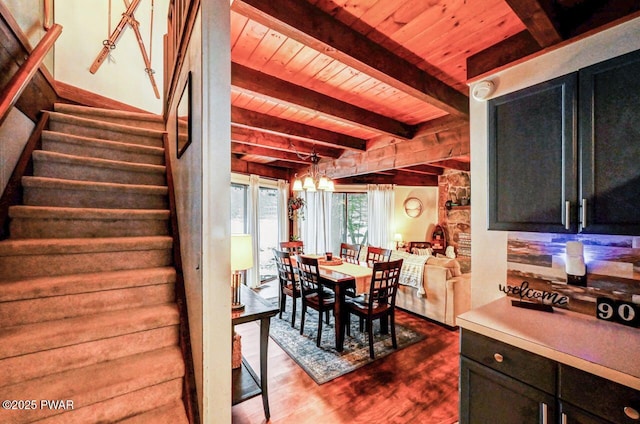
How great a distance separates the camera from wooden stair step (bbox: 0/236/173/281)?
1465 millimetres

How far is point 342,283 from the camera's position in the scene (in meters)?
2.99

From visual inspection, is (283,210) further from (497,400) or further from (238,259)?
(497,400)

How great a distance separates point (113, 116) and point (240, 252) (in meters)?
2.03

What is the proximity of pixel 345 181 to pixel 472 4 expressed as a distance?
5228mm

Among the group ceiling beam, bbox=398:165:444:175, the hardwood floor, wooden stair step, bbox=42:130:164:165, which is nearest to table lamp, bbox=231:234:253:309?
the hardwood floor

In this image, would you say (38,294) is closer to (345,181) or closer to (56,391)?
(56,391)

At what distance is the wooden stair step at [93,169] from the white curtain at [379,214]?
5.33 m

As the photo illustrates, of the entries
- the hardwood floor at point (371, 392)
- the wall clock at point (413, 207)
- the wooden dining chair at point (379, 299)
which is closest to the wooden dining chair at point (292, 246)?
the wooden dining chair at point (379, 299)

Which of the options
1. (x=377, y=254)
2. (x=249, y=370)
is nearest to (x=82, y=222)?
(x=249, y=370)

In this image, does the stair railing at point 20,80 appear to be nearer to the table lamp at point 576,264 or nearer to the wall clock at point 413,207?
the table lamp at point 576,264

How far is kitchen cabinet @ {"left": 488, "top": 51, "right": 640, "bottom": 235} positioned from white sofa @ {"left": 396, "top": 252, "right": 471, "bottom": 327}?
1996 millimetres

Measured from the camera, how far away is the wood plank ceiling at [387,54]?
1.40 metres

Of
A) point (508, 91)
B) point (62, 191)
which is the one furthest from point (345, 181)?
point (62, 191)

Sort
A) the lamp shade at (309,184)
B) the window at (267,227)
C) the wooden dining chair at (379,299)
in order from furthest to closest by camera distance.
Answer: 1. the window at (267,227)
2. the lamp shade at (309,184)
3. the wooden dining chair at (379,299)
